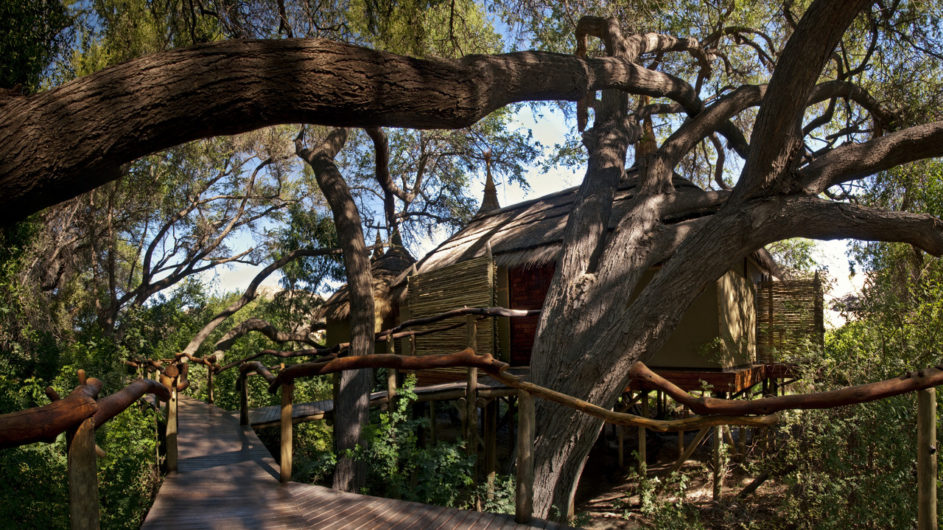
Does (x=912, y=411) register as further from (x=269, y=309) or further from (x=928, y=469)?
(x=269, y=309)

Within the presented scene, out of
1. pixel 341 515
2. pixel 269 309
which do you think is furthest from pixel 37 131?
pixel 269 309

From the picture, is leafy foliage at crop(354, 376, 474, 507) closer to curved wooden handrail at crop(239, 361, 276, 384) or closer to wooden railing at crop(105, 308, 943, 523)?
curved wooden handrail at crop(239, 361, 276, 384)

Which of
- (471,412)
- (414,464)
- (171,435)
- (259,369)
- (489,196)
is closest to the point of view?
(171,435)

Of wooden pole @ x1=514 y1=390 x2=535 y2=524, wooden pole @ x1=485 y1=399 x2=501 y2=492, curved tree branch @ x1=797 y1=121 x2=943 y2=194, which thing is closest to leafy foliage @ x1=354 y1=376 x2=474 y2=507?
wooden pole @ x1=485 y1=399 x2=501 y2=492

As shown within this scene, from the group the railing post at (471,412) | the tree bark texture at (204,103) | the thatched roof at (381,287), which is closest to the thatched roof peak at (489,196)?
the thatched roof at (381,287)

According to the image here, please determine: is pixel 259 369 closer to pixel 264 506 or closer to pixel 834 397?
pixel 264 506

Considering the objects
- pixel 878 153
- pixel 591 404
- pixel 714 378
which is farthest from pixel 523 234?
pixel 591 404

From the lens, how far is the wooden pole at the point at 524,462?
2.69 metres

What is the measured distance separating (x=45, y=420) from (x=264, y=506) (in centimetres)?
208

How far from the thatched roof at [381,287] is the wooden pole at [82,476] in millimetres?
10204

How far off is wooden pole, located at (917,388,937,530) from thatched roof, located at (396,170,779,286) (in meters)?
6.68

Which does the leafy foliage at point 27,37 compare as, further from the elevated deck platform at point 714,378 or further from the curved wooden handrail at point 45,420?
the elevated deck platform at point 714,378

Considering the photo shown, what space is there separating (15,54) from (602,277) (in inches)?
266

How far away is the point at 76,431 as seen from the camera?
181cm
